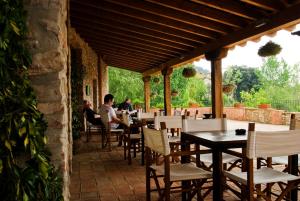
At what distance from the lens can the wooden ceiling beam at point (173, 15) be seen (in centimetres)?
505

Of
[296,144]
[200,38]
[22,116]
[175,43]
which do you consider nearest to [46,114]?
[22,116]

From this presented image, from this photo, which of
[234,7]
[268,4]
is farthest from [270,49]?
[234,7]

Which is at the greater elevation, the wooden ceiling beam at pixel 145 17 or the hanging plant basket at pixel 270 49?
the wooden ceiling beam at pixel 145 17

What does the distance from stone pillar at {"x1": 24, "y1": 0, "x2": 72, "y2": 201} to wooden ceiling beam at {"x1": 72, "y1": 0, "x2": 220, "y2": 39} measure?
343cm

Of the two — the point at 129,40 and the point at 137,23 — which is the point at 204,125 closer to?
the point at 137,23

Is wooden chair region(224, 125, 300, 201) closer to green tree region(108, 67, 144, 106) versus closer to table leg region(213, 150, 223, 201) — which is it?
table leg region(213, 150, 223, 201)

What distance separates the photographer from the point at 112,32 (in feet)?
24.6

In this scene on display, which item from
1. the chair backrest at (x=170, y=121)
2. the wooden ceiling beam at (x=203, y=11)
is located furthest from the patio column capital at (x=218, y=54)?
the chair backrest at (x=170, y=121)

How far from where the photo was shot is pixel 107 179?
4246mm

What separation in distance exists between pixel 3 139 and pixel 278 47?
370 cm

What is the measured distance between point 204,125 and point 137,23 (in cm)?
316

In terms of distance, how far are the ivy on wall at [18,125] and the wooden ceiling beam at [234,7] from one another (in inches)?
116

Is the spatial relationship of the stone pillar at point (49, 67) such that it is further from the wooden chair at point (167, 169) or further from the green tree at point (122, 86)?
the green tree at point (122, 86)

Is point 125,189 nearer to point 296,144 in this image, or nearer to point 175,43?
point 296,144
